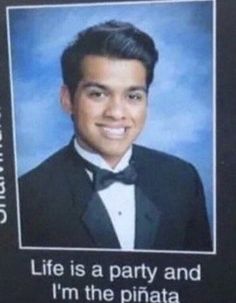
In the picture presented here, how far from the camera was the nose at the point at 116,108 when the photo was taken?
1.53 feet

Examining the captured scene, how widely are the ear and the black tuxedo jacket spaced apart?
0.10 feet

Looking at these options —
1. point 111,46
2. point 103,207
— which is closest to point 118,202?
point 103,207

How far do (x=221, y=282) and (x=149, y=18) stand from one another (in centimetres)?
22

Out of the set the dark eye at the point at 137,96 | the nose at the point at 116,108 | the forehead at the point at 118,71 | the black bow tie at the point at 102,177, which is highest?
the forehead at the point at 118,71

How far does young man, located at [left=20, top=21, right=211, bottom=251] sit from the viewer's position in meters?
0.47

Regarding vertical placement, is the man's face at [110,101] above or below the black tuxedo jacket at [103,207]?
above

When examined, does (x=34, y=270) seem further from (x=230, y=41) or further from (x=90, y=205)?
(x=230, y=41)

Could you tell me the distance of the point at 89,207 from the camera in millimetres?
487

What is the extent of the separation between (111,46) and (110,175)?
0.34 ft

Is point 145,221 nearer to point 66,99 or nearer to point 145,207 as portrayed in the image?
point 145,207

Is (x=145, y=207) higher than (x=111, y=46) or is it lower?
lower

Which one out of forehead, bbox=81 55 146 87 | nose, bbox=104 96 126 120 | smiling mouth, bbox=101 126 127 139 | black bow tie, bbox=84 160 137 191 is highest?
forehead, bbox=81 55 146 87

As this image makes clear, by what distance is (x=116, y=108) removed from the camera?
18.4 inches

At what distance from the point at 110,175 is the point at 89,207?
31 mm
